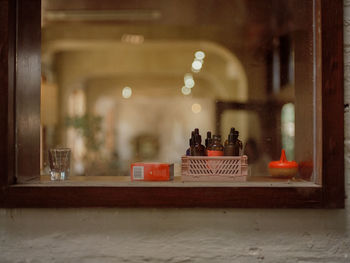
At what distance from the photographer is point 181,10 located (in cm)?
409

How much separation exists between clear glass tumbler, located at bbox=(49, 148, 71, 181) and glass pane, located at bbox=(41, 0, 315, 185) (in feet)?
0.30

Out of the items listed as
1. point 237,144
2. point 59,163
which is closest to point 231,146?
point 237,144

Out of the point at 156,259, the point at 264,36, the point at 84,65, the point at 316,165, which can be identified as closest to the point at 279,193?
the point at 316,165

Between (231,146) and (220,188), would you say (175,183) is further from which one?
(231,146)

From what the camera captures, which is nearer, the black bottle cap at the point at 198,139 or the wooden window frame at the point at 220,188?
the wooden window frame at the point at 220,188

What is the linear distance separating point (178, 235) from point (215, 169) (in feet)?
0.91

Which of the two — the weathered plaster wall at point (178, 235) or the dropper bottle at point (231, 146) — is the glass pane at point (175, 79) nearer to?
the dropper bottle at point (231, 146)

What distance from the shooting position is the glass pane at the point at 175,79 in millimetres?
1736

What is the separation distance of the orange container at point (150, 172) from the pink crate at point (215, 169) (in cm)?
6

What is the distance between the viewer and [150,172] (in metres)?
1.52

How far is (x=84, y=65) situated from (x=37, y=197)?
6864 mm

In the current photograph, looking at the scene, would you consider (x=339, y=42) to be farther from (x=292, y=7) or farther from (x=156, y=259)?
Result: (x=156, y=259)

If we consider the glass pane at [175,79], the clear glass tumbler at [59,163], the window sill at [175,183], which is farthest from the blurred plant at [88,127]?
the window sill at [175,183]

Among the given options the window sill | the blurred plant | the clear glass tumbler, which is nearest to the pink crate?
the window sill
